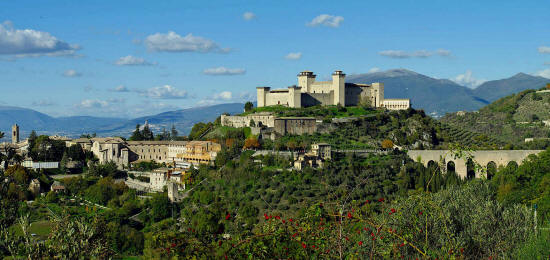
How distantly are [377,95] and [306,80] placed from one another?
310 inches

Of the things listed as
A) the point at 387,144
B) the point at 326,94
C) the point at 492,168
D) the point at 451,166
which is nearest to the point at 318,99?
the point at 326,94

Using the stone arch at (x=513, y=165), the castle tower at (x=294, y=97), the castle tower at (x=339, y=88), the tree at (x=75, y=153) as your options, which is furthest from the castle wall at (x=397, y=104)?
the tree at (x=75, y=153)

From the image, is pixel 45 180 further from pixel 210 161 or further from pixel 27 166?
pixel 210 161

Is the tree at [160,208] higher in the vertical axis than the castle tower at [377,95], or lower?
lower

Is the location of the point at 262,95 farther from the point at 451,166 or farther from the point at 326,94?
the point at 451,166

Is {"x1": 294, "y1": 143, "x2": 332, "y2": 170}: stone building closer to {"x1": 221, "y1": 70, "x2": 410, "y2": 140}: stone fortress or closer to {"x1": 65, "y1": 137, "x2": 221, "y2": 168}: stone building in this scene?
{"x1": 65, "y1": 137, "x2": 221, "y2": 168}: stone building

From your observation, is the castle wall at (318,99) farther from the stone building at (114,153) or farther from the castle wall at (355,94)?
the stone building at (114,153)

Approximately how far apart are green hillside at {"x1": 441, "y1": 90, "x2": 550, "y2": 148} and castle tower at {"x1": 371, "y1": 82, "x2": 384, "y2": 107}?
42.9 ft

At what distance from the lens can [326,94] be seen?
192 ft

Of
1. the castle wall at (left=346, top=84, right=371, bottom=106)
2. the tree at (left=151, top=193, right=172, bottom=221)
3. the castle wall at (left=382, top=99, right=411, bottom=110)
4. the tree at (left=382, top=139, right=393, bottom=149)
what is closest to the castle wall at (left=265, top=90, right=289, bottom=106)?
the castle wall at (left=346, top=84, right=371, bottom=106)

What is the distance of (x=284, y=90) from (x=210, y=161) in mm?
15467

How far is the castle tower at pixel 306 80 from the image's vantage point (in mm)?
60125

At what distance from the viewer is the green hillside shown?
64625 millimetres

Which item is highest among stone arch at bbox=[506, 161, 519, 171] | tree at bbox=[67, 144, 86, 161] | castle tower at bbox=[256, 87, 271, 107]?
castle tower at bbox=[256, 87, 271, 107]
